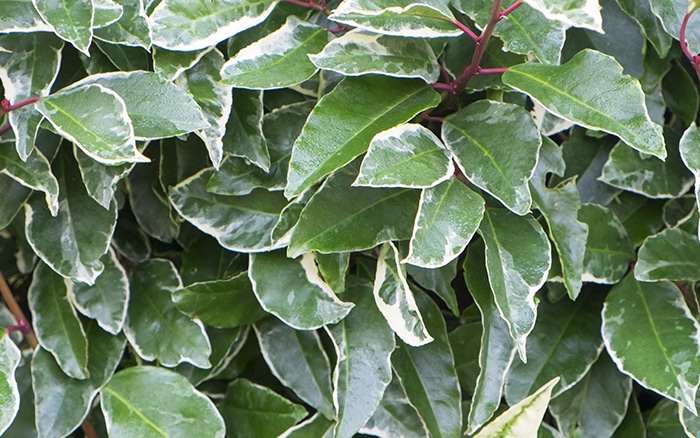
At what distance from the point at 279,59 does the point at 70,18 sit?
0.64 ft

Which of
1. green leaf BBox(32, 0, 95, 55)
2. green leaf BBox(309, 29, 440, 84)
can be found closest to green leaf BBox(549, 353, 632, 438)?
green leaf BBox(309, 29, 440, 84)

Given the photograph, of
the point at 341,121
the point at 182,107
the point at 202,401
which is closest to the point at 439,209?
the point at 341,121

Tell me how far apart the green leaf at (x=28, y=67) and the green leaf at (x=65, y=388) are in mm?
301

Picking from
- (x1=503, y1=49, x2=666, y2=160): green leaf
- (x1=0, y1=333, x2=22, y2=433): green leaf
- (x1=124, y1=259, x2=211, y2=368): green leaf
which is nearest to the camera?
(x1=503, y1=49, x2=666, y2=160): green leaf

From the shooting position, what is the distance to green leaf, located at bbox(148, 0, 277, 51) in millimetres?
678

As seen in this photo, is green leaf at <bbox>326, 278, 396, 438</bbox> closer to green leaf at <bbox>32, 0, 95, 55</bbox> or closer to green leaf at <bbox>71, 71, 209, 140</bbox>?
green leaf at <bbox>71, 71, 209, 140</bbox>

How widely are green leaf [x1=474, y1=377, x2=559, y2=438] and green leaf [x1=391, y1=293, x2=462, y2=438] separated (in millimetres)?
66

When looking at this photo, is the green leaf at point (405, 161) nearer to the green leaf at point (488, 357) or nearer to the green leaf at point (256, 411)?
the green leaf at point (488, 357)

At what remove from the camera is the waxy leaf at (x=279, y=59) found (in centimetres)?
67

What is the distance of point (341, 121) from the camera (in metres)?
0.66

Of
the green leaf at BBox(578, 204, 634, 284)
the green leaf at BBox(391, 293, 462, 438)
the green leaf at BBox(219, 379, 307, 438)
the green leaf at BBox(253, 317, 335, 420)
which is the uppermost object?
the green leaf at BBox(578, 204, 634, 284)

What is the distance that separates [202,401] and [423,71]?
440 mm

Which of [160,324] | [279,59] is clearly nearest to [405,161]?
[279,59]

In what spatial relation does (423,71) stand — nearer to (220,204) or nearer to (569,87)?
(569,87)
